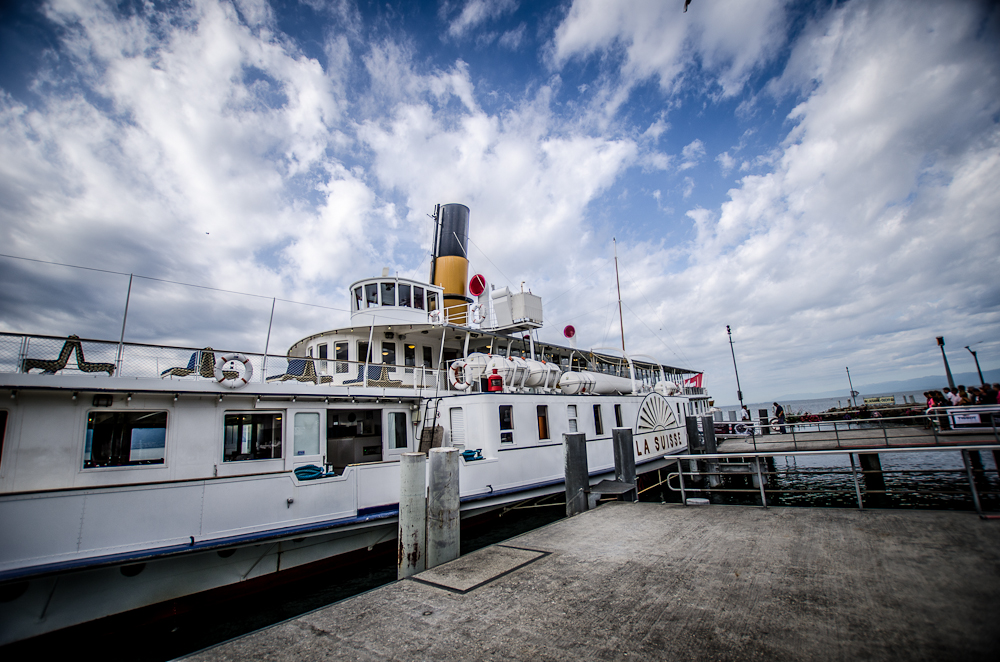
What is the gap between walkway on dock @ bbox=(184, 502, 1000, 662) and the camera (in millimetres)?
3139

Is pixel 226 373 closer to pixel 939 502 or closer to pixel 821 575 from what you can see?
pixel 821 575

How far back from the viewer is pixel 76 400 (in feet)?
23.3

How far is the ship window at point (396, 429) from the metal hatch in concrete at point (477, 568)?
238 inches

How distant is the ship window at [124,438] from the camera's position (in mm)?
7262

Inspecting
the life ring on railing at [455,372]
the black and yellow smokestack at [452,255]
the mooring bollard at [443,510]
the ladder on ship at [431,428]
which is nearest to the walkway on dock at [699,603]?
the mooring bollard at [443,510]

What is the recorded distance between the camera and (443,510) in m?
5.99

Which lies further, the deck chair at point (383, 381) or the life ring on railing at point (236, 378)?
the deck chair at point (383, 381)

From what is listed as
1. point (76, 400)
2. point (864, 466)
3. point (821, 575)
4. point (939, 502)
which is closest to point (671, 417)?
point (864, 466)

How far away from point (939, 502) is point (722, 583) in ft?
47.3

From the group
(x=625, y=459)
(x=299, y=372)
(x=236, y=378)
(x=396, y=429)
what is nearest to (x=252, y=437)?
(x=236, y=378)

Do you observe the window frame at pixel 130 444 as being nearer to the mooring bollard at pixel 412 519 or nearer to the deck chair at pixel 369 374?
the deck chair at pixel 369 374

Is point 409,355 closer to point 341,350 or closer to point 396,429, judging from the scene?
point 341,350

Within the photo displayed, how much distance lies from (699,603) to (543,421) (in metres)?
9.28

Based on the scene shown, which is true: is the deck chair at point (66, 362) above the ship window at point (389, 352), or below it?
below
